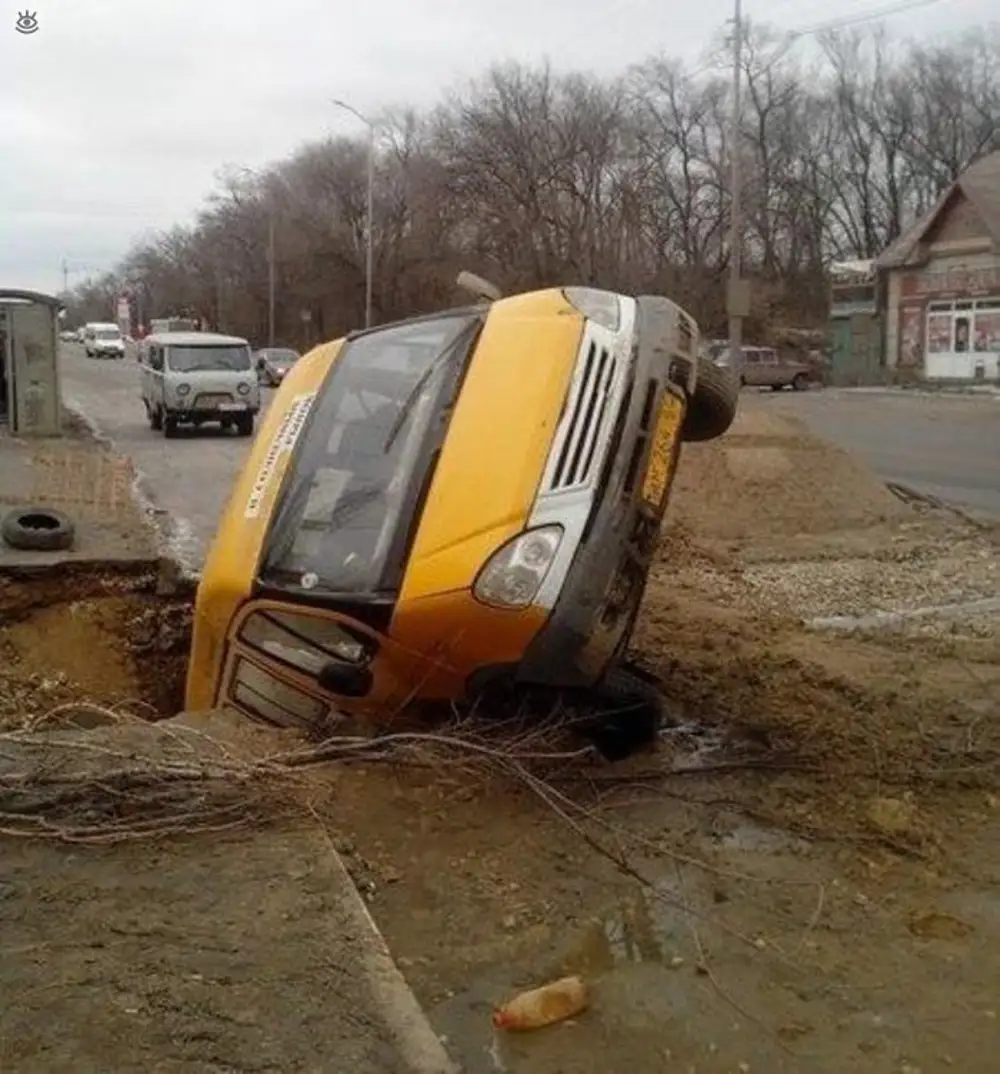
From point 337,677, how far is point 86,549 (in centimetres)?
628

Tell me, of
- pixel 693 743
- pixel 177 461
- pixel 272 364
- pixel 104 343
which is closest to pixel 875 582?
pixel 693 743

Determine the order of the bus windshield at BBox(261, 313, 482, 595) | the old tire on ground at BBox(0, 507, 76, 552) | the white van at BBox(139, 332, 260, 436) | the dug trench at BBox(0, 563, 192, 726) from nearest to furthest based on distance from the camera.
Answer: the bus windshield at BBox(261, 313, 482, 595) < the dug trench at BBox(0, 563, 192, 726) < the old tire on ground at BBox(0, 507, 76, 552) < the white van at BBox(139, 332, 260, 436)

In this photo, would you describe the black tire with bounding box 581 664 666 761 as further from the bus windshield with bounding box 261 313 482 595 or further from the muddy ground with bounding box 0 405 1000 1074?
the bus windshield with bounding box 261 313 482 595

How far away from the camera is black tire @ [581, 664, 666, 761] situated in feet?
18.4

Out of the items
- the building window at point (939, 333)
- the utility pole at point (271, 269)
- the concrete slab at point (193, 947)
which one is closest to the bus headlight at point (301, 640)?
the concrete slab at point (193, 947)

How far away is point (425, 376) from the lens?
234 inches

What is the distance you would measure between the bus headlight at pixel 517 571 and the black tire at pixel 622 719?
30.3 inches

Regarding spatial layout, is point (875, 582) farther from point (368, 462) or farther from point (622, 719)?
point (368, 462)

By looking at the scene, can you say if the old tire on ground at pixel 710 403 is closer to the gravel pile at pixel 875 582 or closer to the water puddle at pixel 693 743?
the water puddle at pixel 693 743

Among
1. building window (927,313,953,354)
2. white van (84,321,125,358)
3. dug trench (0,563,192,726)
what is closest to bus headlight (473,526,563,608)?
dug trench (0,563,192,726)

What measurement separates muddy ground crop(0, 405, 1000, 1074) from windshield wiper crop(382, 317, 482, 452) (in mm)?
1423

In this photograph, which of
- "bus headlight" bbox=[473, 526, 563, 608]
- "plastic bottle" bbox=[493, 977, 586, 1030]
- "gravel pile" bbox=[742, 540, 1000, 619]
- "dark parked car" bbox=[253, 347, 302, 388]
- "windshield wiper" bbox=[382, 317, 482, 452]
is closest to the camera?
"plastic bottle" bbox=[493, 977, 586, 1030]

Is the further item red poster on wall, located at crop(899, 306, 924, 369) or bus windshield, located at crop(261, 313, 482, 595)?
red poster on wall, located at crop(899, 306, 924, 369)

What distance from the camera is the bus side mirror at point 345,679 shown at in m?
5.16
